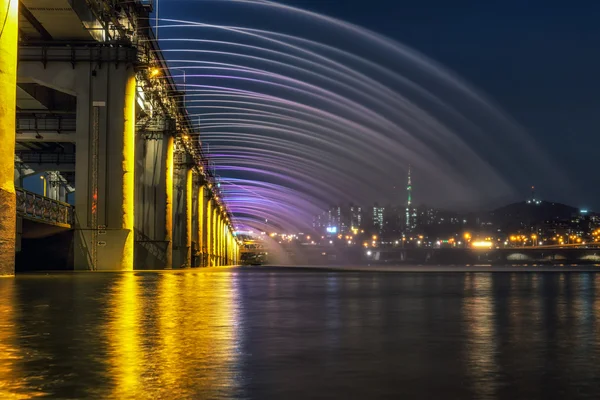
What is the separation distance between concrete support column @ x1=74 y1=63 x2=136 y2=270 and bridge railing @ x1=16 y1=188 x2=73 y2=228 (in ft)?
Result: 3.72

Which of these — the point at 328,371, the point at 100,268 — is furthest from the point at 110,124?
the point at 328,371

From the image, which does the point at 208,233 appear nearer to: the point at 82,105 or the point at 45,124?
the point at 45,124

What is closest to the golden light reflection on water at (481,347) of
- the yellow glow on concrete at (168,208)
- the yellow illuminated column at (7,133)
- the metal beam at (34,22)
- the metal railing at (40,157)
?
the yellow illuminated column at (7,133)

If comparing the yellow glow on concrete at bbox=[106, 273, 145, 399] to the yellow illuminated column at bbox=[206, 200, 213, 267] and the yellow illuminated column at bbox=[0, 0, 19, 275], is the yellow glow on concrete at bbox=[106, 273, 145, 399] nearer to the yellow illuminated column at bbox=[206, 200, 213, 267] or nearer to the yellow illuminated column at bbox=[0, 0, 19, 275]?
the yellow illuminated column at bbox=[0, 0, 19, 275]

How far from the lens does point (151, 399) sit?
647 centimetres

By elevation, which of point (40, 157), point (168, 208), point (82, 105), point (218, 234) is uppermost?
point (40, 157)

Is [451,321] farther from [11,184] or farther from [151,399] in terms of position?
[11,184]

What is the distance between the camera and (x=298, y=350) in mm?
9430

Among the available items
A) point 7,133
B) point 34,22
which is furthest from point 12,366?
point 34,22

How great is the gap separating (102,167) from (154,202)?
19.8 meters

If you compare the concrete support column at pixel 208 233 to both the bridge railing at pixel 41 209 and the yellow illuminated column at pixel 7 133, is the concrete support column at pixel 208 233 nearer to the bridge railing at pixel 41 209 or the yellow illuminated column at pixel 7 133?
the bridge railing at pixel 41 209

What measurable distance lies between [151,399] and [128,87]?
41.4 metres

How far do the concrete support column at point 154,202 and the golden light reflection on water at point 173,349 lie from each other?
47113mm

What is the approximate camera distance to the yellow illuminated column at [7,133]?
31.2 metres
